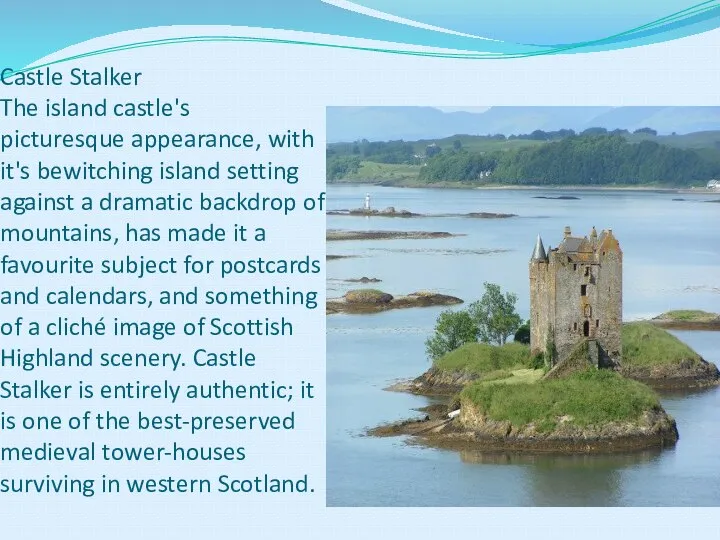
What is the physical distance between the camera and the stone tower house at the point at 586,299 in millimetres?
23734

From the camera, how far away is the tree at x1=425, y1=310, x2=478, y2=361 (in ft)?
95.0

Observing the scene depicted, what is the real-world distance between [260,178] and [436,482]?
833 centimetres

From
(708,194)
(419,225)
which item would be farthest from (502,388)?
(708,194)

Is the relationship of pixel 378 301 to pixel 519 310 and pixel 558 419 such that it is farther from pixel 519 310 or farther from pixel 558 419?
pixel 558 419

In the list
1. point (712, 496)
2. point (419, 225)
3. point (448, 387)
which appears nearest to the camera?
point (712, 496)

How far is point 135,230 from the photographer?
1272cm

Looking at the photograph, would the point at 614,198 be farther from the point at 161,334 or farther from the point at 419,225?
the point at 161,334

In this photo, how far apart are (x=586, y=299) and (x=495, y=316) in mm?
5252

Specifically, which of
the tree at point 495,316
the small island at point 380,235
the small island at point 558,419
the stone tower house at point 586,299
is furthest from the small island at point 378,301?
the small island at point 558,419

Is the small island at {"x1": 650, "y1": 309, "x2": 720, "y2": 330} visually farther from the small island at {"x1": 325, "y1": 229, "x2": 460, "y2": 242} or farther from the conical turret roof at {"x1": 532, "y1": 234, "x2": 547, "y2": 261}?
the conical turret roof at {"x1": 532, "y1": 234, "x2": 547, "y2": 261}

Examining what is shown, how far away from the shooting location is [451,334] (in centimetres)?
2905

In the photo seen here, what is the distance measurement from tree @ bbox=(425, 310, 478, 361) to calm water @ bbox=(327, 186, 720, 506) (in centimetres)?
32

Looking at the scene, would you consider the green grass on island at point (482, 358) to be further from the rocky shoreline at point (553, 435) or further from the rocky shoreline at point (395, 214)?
the rocky shoreline at point (395, 214)

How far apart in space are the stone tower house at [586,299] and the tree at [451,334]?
5.04 meters
